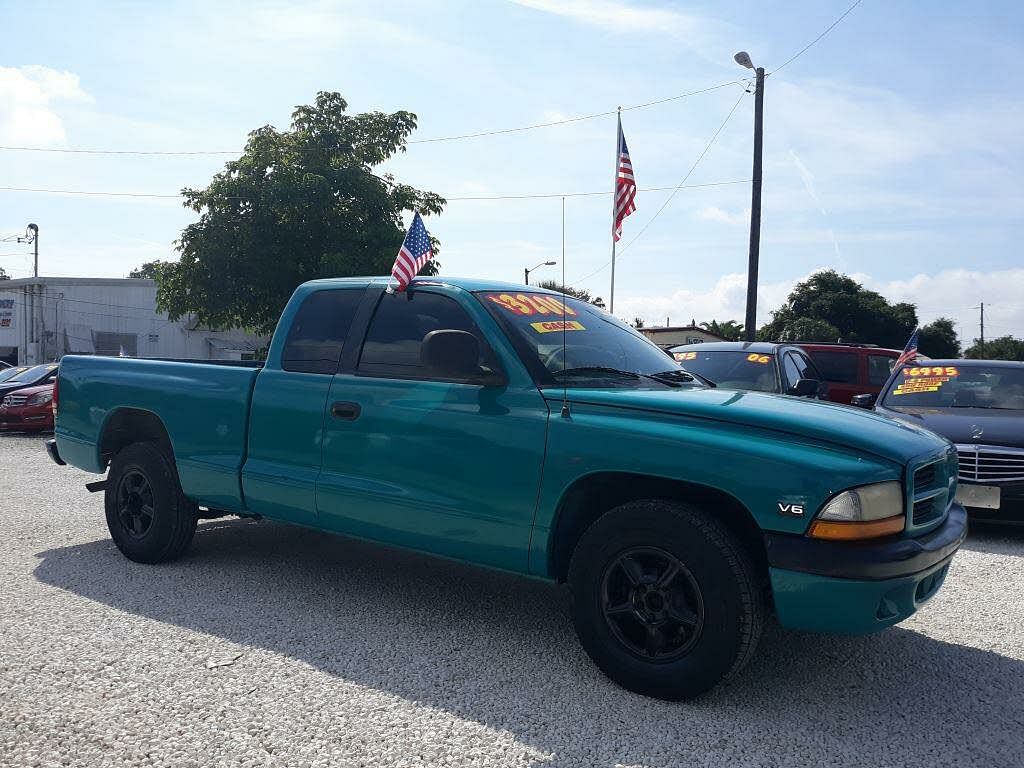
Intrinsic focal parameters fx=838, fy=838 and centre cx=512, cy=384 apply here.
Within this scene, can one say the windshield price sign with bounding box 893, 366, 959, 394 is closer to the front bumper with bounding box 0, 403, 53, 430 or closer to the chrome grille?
the chrome grille

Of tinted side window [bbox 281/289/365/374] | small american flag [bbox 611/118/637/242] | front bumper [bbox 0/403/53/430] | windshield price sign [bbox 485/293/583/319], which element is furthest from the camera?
front bumper [bbox 0/403/53/430]

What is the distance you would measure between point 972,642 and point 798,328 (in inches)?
1957

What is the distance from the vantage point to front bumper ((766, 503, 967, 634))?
307cm

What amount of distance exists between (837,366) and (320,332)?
9.90m

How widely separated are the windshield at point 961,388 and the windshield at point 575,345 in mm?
4619

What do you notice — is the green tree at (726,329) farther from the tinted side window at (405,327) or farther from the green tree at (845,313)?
the tinted side window at (405,327)

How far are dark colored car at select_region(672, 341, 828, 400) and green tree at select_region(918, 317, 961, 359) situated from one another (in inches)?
2330

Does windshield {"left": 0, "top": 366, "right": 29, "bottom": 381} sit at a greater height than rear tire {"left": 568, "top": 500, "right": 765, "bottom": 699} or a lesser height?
greater

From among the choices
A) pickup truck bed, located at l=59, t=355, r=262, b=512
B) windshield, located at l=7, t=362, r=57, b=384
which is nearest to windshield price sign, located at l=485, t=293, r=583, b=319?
pickup truck bed, located at l=59, t=355, r=262, b=512

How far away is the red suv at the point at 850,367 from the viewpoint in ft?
40.2

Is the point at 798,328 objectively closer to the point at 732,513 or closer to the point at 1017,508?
the point at 1017,508

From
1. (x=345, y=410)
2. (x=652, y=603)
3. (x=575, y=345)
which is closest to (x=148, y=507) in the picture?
(x=345, y=410)

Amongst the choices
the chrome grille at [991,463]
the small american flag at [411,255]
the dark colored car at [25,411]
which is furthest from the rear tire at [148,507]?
the dark colored car at [25,411]

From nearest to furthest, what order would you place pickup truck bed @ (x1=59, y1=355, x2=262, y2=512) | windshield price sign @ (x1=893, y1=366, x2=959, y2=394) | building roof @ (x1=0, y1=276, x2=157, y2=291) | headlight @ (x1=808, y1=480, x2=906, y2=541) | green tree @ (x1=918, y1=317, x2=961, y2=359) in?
headlight @ (x1=808, y1=480, x2=906, y2=541) → pickup truck bed @ (x1=59, y1=355, x2=262, y2=512) → windshield price sign @ (x1=893, y1=366, x2=959, y2=394) → building roof @ (x1=0, y1=276, x2=157, y2=291) → green tree @ (x1=918, y1=317, x2=961, y2=359)
